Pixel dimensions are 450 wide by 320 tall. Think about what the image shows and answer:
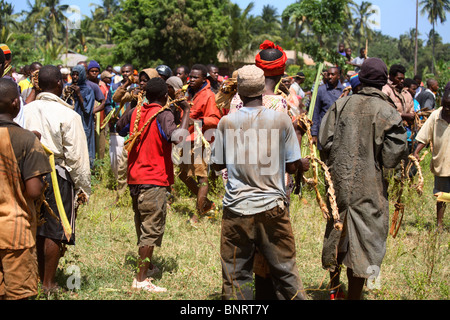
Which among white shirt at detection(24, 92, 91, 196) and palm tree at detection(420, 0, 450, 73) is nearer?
white shirt at detection(24, 92, 91, 196)

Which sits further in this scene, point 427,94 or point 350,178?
point 427,94

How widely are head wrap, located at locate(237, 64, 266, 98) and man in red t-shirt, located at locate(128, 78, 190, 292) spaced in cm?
118

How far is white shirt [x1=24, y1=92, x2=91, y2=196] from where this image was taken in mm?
4223

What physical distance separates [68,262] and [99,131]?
561 centimetres

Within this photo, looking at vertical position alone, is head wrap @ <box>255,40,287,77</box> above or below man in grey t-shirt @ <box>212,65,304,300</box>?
above

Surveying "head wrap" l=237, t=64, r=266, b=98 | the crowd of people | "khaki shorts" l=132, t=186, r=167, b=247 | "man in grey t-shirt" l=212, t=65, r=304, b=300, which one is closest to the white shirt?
the crowd of people

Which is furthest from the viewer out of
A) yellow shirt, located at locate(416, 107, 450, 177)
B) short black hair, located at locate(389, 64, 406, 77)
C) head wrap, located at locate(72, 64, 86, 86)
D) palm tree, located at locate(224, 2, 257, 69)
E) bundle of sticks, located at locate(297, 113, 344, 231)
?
palm tree, located at locate(224, 2, 257, 69)

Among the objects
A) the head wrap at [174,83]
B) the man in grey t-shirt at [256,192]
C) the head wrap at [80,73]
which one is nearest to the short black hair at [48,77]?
the man in grey t-shirt at [256,192]

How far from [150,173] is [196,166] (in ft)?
7.93

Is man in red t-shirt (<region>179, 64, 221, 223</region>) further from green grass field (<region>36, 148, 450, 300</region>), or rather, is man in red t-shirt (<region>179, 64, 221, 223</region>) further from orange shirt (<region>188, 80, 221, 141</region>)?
green grass field (<region>36, 148, 450, 300</region>)
